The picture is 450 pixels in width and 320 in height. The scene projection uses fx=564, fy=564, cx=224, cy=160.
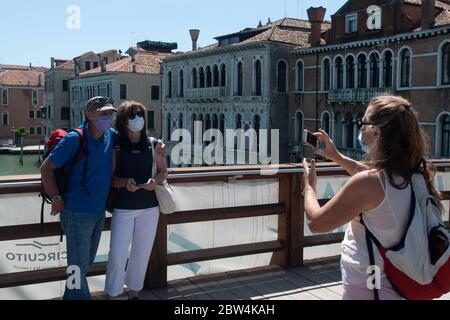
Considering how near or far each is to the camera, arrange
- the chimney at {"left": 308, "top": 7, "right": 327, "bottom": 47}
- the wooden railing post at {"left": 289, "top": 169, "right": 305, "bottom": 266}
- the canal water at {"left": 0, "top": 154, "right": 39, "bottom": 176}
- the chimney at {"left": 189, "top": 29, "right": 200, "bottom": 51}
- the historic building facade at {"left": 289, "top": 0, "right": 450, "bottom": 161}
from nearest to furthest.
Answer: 1. the wooden railing post at {"left": 289, "top": 169, "right": 305, "bottom": 266}
2. the historic building facade at {"left": 289, "top": 0, "right": 450, "bottom": 161}
3. the chimney at {"left": 308, "top": 7, "right": 327, "bottom": 47}
4. the chimney at {"left": 189, "top": 29, "right": 200, "bottom": 51}
5. the canal water at {"left": 0, "top": 154, "right": 39, "bottom": 176}

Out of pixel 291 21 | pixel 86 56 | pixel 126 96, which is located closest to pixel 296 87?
pixel 291 21

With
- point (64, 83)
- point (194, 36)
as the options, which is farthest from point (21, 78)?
point (194, 36)

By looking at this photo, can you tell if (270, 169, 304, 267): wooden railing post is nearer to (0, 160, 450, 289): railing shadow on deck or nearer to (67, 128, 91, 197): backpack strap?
(0, 160, 450, 289): railing shadow on deck

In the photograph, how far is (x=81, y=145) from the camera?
3293mm

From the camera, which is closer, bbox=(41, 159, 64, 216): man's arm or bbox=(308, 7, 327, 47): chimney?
bbox=(41, 159, 64, 216): man's arm

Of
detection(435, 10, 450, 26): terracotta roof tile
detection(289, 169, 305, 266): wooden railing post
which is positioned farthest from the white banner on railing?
detection(435, 10, 450, 26): terracotta roof tile

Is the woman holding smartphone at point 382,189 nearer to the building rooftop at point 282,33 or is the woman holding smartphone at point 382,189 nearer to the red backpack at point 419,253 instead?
the red backpack at point 419,253

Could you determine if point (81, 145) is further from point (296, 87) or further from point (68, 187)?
point (296, 87)

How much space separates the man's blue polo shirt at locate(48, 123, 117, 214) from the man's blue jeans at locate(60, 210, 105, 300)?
2.1 inches

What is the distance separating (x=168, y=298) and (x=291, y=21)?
32.1 m

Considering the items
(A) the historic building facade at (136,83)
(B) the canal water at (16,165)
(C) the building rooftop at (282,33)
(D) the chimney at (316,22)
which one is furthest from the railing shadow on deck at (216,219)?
(B) the canal water at (16,165)

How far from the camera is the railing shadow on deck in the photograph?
370 centimetres

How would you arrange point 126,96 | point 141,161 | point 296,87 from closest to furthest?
point 141,161 < point 296,87 < point 126,96

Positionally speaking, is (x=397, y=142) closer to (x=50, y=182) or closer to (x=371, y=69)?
(x=50, y=182)
